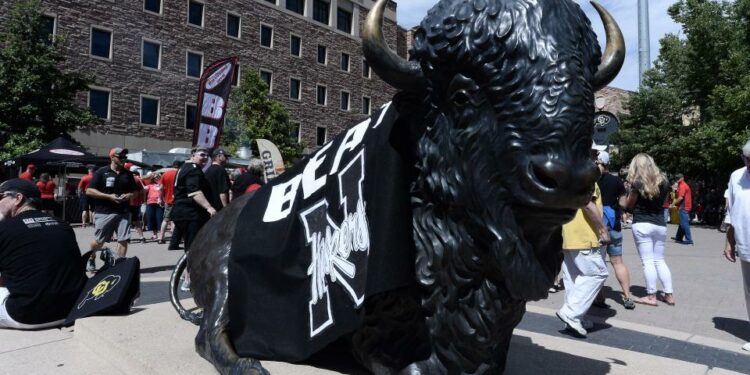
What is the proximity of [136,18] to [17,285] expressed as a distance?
28.0 metres

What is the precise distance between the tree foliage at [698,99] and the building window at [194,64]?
25600 millimetres

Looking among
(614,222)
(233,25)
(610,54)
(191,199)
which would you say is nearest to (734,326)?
(614,222)

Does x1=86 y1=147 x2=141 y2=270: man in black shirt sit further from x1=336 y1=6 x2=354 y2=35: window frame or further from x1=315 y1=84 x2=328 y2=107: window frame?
x1=336 y1=6 x2=354 y2=35: window frame

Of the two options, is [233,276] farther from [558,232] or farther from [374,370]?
[558,232]

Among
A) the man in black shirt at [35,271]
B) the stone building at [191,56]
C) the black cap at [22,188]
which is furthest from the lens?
the stone building at [191,56]

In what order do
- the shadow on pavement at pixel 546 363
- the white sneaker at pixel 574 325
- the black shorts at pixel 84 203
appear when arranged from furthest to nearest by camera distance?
the black shorts at pixel 84 203, the white sneaker at pixel 574 325, the shadow on pavement at pixel 546 363

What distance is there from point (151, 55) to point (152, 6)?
283 centimetres

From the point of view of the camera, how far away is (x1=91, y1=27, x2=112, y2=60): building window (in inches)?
1041

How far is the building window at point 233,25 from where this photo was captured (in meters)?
33.0

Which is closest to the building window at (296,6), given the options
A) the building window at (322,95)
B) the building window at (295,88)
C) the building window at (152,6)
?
the building window at (295,88)

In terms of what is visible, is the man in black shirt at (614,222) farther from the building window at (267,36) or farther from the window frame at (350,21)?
the window frame at (350,21)

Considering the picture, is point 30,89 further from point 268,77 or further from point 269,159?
point 268,77

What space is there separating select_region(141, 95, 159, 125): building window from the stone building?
2.2 inches

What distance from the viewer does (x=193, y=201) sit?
628 centimetres
